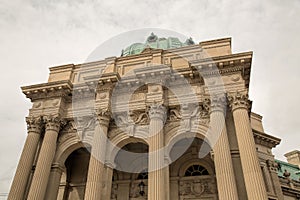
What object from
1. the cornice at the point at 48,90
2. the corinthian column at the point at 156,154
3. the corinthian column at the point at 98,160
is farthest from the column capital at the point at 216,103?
the cornice at the point at 48,90

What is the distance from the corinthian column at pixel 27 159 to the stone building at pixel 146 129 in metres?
0.06

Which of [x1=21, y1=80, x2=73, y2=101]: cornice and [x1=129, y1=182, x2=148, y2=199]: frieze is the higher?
[x1=21, y1=80, x2=73, y2=101]: cornice

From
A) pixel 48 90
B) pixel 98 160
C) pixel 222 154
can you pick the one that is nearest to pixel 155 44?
pixel 48 90

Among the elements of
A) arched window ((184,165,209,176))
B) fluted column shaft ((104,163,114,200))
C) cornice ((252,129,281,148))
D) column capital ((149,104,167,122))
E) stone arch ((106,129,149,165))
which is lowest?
fluted column shaft ((104,163,114,200))

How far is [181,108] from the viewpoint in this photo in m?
16.2

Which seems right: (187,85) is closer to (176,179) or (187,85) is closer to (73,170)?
(176,179)

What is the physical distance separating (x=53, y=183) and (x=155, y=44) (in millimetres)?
15179

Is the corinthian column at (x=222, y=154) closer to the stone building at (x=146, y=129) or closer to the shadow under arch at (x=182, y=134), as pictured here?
the stone building at (x=146, y=129)

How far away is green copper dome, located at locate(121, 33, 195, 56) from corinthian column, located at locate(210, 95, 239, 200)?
428 inches

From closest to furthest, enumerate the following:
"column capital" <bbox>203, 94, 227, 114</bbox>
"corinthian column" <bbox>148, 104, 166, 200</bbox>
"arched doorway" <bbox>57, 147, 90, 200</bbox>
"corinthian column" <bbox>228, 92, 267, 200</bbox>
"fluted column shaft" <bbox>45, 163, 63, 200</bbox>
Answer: "corinthian column" <bbox>228, 92, 267, 200</bbox> → "corinthian column" <bbox>148, 104, 166, 200</bbox> → "column capital" <bbox>203, 94, 227, 114</bbox> → "fluted column shaft" <bbox>45, 163, 63, 200</bbox> → "arched doorway" <bbox>57, 147, 90, 200</bbox>

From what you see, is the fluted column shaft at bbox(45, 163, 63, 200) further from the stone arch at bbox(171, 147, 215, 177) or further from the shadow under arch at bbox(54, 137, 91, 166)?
the stone arch at bbox(171, 147, 215, 177)

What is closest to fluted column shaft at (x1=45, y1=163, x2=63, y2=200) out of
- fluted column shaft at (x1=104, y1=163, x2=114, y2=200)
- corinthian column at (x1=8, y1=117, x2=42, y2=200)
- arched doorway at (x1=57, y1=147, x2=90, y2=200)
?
corinthian column at (x1=8, y1=117, x2=42, y2=200)

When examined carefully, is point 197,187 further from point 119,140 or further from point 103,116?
point 103,116

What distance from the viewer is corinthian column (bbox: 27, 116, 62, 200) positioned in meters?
14.9
